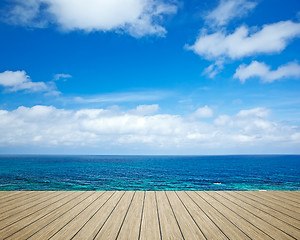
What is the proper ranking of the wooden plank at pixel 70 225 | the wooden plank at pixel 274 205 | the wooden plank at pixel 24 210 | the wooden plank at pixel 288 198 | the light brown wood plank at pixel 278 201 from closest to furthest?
the wooden plank at pixel 70 225
the wooden plank at pixel 24 210
the wooden plank at pixel 274 205
the light brown wood plank at pixel 278 201
the wooden plank at pixel 288 198

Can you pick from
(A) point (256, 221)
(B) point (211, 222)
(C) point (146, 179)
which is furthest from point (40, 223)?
(C) point (146, 179)

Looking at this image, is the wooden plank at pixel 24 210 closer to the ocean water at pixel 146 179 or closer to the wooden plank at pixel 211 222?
the wooden plank at pixel 211 222

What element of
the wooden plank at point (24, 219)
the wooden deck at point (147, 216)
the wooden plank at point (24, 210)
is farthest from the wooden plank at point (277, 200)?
the wooden plank at point (24, 210)

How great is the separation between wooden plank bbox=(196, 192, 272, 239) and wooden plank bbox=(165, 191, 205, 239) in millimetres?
688

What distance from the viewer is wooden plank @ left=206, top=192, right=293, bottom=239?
2.55 m

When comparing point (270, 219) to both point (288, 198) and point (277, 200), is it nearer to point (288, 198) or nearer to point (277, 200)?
point (277, 200)

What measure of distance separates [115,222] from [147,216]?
1.93 feet

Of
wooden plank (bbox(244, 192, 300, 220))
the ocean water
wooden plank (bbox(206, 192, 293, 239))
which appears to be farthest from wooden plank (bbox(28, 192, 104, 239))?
the ocean water

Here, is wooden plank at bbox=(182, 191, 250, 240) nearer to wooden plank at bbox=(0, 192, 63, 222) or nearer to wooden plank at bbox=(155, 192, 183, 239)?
wooden plank at bbox=(155, 192, 183, 239)

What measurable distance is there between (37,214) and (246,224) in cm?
365

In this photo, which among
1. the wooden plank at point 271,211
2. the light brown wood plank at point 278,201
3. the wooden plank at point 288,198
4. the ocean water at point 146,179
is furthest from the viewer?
the ocean water at point 146,179

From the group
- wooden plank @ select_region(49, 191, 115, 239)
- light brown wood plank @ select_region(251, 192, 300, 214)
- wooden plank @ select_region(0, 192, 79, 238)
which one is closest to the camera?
wooden plank @ select_region(49, 191, 115, 239)

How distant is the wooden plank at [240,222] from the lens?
2521mm

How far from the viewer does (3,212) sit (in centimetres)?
331
